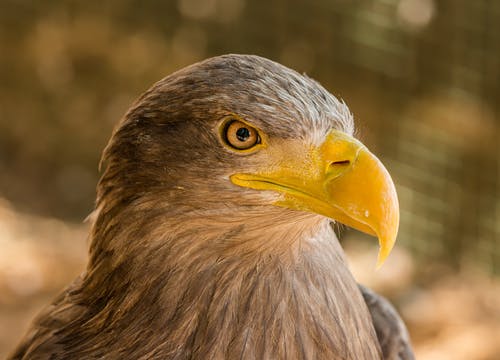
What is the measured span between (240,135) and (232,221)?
22 cm

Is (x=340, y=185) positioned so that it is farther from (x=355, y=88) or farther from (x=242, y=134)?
(x=355, y=88)

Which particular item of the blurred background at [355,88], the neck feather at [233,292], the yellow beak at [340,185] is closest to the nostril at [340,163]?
the yellow beak at [340,185]

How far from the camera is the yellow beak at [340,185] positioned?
206 cm

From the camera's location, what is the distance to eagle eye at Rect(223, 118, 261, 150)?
7.11ft

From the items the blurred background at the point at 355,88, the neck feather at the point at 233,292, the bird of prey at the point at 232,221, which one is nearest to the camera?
the bird of prey at the point at 232,221

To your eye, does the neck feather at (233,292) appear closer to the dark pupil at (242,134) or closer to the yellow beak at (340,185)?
the yellow beak at (340,185)

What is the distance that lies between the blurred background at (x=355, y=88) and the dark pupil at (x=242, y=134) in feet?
12.5

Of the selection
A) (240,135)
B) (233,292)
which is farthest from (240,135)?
(233,292)

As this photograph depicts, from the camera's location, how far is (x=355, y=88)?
20.5 ft

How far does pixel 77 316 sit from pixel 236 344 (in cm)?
52

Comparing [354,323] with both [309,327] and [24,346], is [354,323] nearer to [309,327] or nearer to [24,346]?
[309,327]

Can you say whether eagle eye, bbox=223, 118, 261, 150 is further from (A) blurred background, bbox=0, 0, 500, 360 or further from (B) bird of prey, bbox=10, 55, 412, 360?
(A) blurred background, bbox=0, 0, 500, 360

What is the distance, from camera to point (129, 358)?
2.37 meters

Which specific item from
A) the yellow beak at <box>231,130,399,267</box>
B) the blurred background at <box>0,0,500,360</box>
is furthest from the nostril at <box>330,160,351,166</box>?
the blurred background at <box>0,0,500,360</box>
